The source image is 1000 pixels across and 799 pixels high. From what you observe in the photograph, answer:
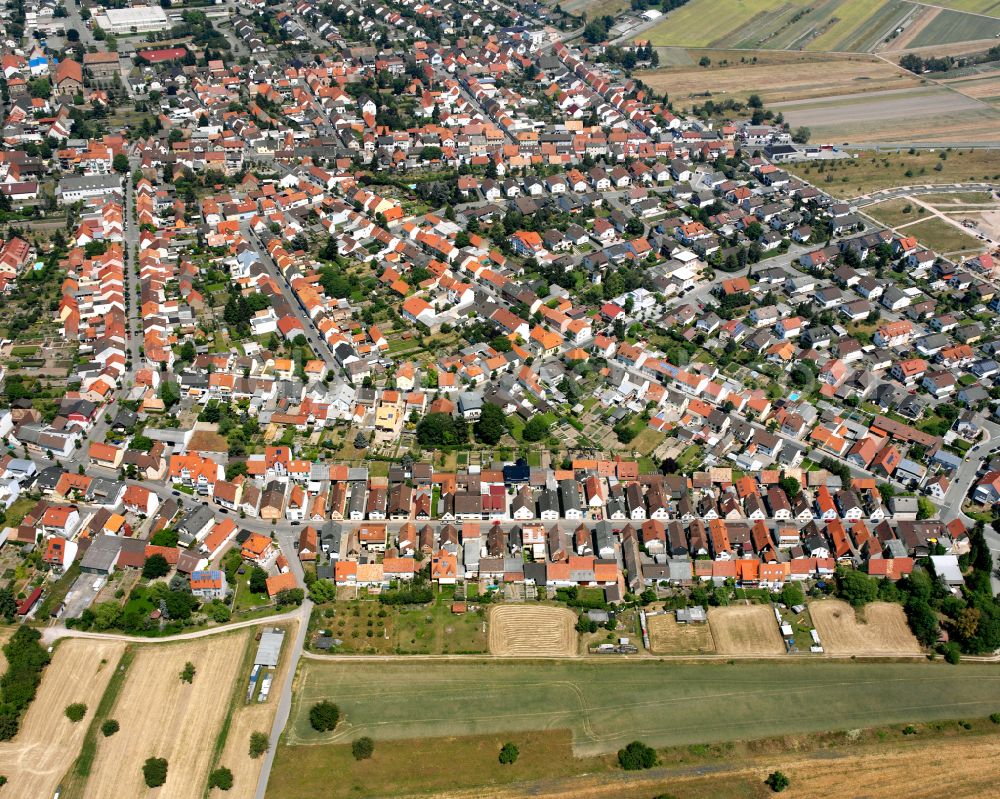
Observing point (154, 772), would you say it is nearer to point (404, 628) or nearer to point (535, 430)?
point (404, 628)

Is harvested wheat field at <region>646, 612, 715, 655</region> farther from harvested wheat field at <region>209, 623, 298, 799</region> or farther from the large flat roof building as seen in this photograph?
the large flat roof building

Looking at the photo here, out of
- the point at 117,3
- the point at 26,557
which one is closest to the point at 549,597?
the point at 26,557

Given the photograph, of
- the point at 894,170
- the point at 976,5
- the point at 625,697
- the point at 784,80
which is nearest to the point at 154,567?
the point at 625,697

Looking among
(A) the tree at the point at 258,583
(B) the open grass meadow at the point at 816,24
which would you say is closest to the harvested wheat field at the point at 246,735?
(A) the tree at the point at 258,583

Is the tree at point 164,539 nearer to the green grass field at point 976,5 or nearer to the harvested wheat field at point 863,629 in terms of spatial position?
the harvested wheat field at point 863,629

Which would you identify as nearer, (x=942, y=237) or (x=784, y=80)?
(x=942, y=237)

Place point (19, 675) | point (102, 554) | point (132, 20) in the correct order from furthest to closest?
point (132, 20) < point (102, 554) < point (19, 675)

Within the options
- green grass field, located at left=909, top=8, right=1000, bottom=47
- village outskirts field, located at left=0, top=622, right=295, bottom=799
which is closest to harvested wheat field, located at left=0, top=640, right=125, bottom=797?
village outskirts field, located at left=0, top=622, right=295, bottom=799

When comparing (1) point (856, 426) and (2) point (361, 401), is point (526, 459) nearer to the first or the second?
(2) point (361, 401)
